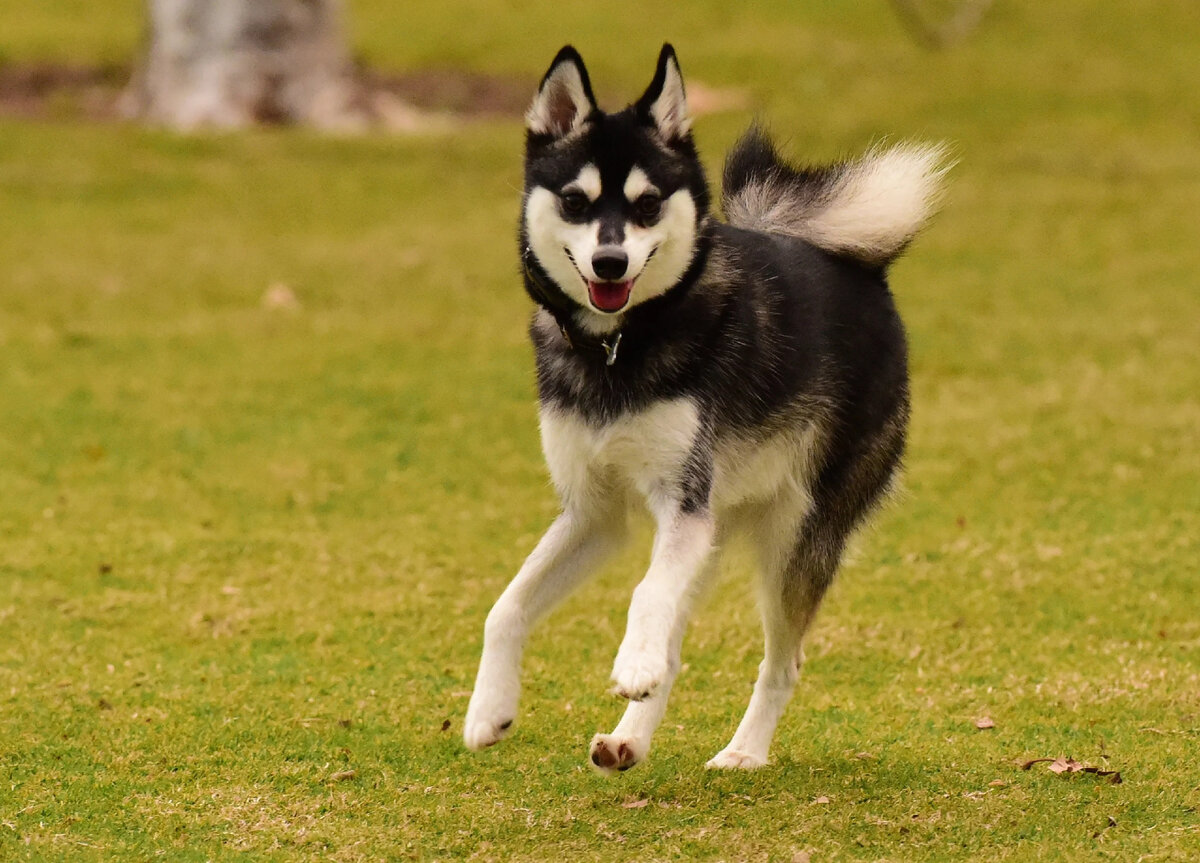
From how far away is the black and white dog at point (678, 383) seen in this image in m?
4.54

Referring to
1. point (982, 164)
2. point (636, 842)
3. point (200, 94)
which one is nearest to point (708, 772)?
point (636, 842)

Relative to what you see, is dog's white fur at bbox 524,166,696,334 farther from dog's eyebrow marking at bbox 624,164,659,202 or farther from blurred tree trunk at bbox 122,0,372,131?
blurred tree trunk at bbox 122,0,372,131

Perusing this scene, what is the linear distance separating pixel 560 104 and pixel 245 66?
12.2 metres

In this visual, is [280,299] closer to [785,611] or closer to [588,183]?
[785,611]

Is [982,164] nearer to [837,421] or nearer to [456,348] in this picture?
[456,348]

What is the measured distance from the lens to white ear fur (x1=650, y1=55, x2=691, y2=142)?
4.67 metres

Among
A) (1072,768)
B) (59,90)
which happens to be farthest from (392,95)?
(1072,768)

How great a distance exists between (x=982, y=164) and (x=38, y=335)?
27.4ft

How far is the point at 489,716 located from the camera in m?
4.50

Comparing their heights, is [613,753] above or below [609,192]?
below

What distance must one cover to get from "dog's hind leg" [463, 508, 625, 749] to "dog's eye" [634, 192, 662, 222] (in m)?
0.82

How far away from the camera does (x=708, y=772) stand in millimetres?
4949

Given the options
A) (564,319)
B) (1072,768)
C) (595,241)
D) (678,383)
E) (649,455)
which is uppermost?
(595,241)

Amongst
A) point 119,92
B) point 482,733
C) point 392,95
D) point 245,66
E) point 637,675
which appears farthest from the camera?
point 119,92
